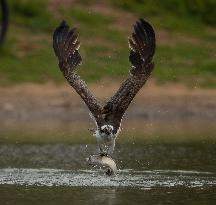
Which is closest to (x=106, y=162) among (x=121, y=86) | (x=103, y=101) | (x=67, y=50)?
(x=121, y=86)

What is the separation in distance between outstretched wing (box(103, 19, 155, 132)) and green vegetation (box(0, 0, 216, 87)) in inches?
565

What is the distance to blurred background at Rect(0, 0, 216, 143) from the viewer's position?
32.8 metres

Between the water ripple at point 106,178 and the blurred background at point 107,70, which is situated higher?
the blurred background at point 107,70

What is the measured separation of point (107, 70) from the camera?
121 ft

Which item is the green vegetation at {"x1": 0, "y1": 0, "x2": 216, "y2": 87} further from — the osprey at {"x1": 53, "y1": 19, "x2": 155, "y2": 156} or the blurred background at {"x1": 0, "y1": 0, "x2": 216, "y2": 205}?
the osprey at {"x1": 53, "y1": 19, "x2": 155, "y2": 156}

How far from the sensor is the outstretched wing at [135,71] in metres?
21.0

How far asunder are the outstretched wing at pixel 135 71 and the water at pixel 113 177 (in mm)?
1133

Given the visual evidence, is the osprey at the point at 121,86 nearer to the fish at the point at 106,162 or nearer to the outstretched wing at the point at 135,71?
the outstretched wing at the point at 135,71

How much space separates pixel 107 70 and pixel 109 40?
2747mm

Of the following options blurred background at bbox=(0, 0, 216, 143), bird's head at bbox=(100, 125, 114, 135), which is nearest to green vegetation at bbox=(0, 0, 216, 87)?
blurred background at bbox=(0, 0, 216, 143)

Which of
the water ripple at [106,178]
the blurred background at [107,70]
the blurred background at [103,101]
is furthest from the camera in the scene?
the blurred background at [107,70]

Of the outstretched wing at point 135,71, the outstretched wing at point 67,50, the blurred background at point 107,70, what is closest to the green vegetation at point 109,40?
the blurred background at point 107,70

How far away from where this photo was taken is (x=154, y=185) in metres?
20.6

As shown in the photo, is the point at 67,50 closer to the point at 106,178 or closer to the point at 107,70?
the point at 106,178
